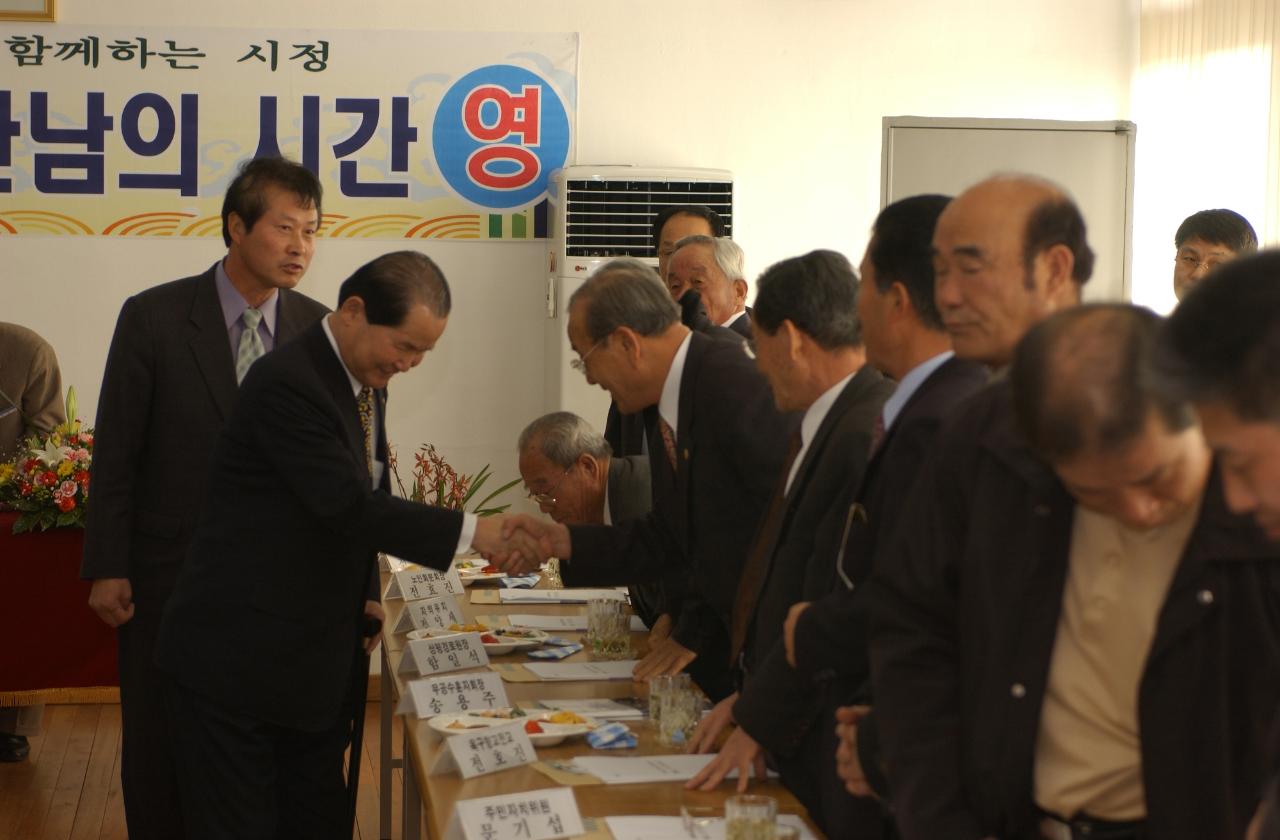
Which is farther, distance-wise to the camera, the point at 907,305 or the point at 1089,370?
the point at 907,305

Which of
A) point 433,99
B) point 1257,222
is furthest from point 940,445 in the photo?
point 433,99

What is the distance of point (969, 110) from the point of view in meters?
6.20

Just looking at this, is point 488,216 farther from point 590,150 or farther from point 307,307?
point 307,307

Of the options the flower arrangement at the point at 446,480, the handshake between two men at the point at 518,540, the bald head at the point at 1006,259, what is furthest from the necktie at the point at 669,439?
the flower arrangement at the point at 446,480

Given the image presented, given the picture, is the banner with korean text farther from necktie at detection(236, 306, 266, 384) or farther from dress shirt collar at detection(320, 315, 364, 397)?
dress shirt collar at detection(320, 315, 364, 397)

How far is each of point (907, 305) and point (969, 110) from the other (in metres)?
4.64

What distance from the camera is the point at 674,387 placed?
2.60 m

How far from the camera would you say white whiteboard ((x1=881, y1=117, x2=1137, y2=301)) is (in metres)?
6.00

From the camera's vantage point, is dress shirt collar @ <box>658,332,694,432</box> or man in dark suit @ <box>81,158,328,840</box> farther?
man in dark suit @ <box>81,158,328,840</box>

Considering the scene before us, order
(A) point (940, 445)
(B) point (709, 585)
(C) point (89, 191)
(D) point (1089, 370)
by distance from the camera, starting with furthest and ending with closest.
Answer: (C) point (89, 191)
(B) point (709, 585)
(A) point (940, 445)
(D) point (1089, 370)

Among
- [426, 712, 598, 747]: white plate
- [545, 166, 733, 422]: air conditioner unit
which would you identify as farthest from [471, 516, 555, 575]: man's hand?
[545, 166, 733, 422]: air conditioner unit

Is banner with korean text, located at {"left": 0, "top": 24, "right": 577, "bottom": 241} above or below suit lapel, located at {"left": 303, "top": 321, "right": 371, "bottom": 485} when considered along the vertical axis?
above

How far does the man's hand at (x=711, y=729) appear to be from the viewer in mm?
2248

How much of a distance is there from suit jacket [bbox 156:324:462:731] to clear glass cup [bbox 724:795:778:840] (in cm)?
113
